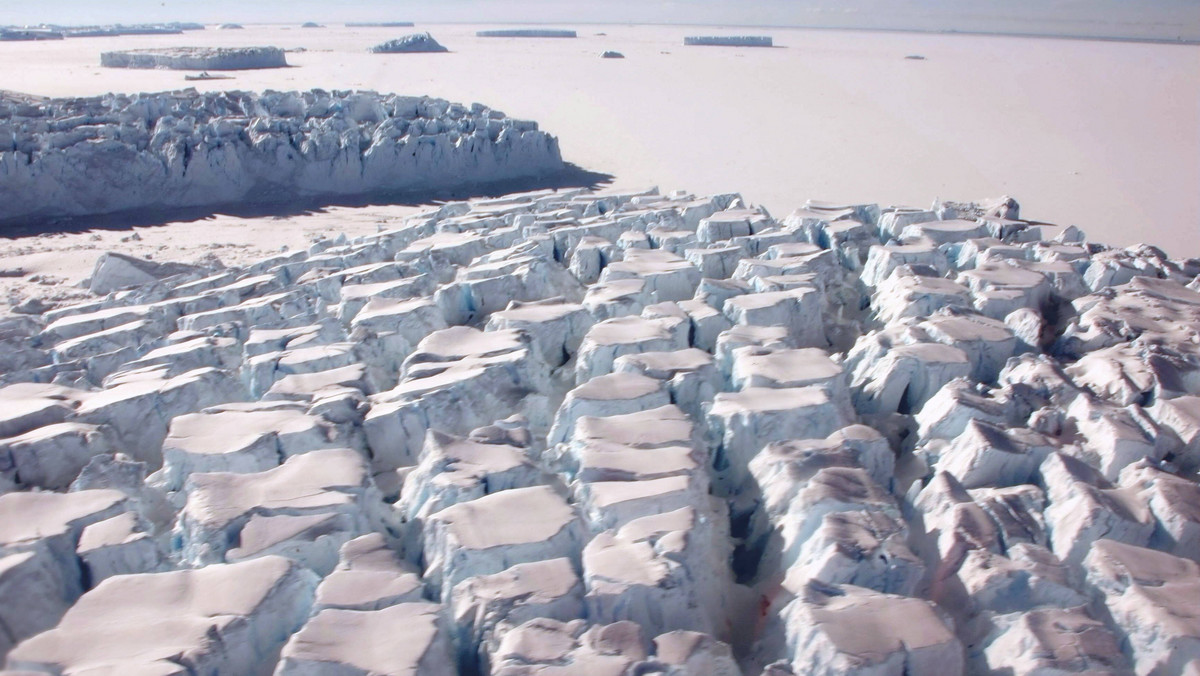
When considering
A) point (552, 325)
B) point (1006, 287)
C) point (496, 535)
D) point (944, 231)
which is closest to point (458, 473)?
point (496, 535)

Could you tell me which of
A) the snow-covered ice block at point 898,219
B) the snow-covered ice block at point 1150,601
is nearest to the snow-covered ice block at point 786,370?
the snow-covered ice block at point 1150,601

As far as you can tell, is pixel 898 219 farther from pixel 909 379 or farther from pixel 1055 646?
pixel 1055 646

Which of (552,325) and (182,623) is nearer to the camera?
(182,623)

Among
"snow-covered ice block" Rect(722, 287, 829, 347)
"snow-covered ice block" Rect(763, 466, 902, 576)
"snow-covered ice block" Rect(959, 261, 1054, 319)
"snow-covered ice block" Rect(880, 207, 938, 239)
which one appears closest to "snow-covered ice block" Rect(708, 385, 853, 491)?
"snow-covered ice block" Rect(763, 466, 902, 576)

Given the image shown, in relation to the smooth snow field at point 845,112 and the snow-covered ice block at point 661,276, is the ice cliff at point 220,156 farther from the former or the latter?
the snow-covered ice block at point 661,276

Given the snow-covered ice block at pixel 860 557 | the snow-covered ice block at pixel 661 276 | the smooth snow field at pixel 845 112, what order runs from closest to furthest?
the snow-covered ice block at pixel 860 557
the snow-covered ice block at pixel 661 276
the smooth snow field at pixel 845 112

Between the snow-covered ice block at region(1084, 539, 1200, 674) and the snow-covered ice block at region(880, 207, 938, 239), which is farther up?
the snow-covered ice block at region(880, 207, 938, 239)

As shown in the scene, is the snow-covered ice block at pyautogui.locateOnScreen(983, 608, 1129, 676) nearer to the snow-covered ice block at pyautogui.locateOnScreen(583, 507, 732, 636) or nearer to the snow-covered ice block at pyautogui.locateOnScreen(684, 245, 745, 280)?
the snow-covered ice block at pyautogui.locateOnScreen(583, 507, 732, 636)
